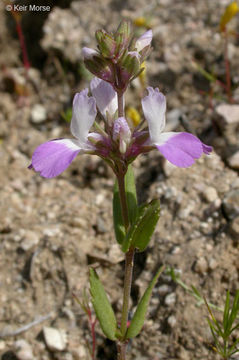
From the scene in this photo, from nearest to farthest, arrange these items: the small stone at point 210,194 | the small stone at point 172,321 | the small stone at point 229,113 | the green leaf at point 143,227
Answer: the green leaf at point 143,227 < the small stone at point 172,321 < the small stone at point 210,194 < the small stone at point 229,113

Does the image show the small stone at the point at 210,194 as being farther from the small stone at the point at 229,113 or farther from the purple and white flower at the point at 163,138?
the purple and white flower at the point at 163,138

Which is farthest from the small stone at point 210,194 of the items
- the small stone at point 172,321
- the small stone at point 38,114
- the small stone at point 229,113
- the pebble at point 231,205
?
the small stone at point 38,114

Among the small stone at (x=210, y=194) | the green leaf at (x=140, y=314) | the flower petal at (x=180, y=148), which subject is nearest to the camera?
the flower petal at (x=180, y=148)

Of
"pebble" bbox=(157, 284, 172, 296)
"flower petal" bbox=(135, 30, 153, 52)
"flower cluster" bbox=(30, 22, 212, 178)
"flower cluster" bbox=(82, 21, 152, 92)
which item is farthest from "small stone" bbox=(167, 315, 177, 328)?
"flower petal" bbox=(135, 30, 153, 52)

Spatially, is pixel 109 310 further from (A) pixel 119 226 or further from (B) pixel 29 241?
(B) pixel 29 241

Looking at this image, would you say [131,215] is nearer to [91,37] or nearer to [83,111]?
[83,111]

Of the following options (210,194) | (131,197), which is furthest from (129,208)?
(210,194)
